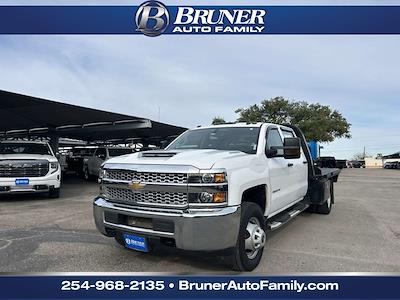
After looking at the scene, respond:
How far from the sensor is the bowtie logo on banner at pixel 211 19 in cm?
548

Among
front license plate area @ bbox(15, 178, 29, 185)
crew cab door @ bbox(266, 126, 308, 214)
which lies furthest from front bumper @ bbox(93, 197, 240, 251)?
front license plate area @ bbox(15, 178, 29, 185)

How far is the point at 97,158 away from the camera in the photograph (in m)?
19.1

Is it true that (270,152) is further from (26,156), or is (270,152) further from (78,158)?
(78,158)

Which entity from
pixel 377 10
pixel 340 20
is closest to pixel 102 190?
pixel 340 20

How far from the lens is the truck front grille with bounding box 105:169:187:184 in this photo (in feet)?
13.7

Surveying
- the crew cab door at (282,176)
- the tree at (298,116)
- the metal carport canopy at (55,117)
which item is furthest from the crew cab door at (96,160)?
the tree at (298,116)

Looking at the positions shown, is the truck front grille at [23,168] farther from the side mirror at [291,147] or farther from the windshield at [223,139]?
the side mirror at [291,147]

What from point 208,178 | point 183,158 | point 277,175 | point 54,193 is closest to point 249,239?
point 208,178

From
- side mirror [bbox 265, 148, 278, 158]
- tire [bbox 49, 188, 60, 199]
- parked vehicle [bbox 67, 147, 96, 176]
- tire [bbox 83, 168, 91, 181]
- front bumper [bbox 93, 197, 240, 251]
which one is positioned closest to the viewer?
front bumper [bbox 93, 197, 240, 251]

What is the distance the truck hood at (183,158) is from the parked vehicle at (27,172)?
21.9 feet

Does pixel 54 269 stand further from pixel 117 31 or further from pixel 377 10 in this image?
pixel 377 10

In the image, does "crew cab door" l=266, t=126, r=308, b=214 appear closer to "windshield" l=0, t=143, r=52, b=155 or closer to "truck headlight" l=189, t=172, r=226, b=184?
"truck headlight" l=189, t=172, r=226, b=184

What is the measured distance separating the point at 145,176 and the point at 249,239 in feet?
4.72

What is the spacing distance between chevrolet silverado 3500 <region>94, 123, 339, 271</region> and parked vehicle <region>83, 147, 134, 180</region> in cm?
1401
